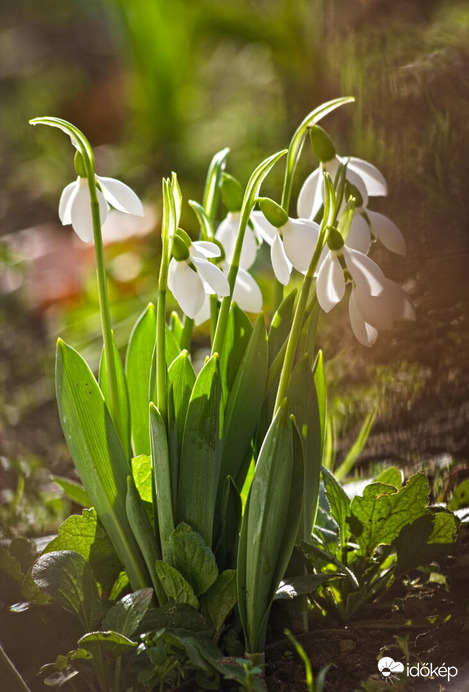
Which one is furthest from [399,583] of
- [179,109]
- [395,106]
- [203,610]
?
[179,109]

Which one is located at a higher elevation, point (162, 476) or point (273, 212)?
point (273, 212)

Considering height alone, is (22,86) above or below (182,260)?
above

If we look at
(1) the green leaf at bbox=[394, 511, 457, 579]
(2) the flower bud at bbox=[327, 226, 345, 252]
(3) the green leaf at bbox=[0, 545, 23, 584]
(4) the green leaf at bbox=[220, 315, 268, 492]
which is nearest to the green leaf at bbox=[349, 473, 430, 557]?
(1) the green leaf at bbox=[394, 511, 457, 579]

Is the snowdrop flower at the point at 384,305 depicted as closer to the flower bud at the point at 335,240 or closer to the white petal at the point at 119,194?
the flower bud at the point at 335,240

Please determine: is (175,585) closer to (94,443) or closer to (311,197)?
(94,443)

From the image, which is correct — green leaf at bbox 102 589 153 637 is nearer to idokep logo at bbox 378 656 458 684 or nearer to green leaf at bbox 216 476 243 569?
green leaf at bbox 216 476 243 569

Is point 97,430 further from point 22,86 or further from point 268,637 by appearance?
point 22,86

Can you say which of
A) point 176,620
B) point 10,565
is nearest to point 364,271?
point 176,620
